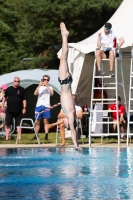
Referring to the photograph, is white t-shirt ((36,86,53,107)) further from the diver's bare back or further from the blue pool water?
the diver's bare back

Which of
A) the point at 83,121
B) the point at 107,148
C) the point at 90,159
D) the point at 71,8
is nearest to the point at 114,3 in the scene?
the point at 71,8

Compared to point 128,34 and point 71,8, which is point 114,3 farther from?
point 128,34

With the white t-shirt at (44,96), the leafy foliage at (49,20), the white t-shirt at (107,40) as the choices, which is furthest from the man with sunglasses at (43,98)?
the leafy foliage at (49,20)

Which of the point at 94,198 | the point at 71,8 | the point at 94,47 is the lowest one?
the point at 94,198

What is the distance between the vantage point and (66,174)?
34.7 ft

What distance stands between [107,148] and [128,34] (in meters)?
4.71

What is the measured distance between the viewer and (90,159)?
1326cm

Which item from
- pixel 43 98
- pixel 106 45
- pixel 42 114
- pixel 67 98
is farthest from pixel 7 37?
pixel 67 98

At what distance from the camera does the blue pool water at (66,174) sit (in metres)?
8.50

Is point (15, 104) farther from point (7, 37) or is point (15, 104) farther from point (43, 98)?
point (7, 37)

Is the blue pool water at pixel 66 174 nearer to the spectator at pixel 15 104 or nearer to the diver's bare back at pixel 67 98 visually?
the diver's bare back at pixel 67 98

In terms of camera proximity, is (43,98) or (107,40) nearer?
(107,40)

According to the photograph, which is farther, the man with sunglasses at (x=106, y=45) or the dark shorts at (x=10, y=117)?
the dark shorts at (x=10, y=117)

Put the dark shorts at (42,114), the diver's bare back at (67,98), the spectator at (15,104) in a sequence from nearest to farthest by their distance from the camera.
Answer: the diver's bare back at (67,98) < the spectator at (15,104) < the dark shorts at (42,114)
